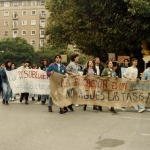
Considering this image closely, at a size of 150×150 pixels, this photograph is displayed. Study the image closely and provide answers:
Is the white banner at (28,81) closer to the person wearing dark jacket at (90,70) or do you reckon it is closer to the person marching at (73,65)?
the person marching at (73,65)

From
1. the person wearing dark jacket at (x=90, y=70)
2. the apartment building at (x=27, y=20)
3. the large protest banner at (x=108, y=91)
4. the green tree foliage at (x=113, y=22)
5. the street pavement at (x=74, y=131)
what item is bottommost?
the street pavement at (x=74, y=131)

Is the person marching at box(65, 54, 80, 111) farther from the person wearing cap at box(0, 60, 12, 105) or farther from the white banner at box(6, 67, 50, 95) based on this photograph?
the person wearing cap at box(0, 60, 12, 105)

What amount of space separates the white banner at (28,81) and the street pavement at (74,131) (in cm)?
303

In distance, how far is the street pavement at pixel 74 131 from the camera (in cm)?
636

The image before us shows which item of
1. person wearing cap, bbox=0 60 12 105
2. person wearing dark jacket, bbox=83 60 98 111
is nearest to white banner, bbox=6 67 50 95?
person wearing cap, bbox=0 60 12 105

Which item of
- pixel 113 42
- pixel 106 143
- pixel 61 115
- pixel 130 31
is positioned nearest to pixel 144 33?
pixel 130 31

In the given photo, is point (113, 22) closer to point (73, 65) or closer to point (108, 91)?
point (73, 65)

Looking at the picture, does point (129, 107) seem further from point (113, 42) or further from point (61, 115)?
point (113, 42)

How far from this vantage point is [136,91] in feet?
37.8

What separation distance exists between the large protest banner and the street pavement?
29.4 inches

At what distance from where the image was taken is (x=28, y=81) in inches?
548

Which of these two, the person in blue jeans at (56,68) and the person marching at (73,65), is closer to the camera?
the person in blue jeans at (56,68)

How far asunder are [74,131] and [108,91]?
407cm

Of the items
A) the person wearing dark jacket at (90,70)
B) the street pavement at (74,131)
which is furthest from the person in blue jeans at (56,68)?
the street pavement at (74,131)
